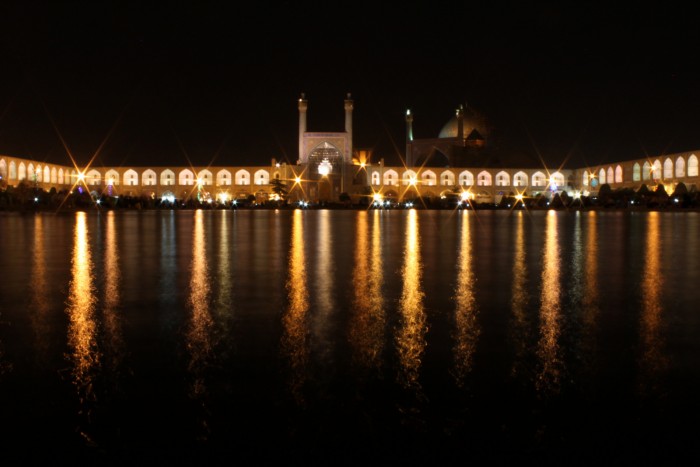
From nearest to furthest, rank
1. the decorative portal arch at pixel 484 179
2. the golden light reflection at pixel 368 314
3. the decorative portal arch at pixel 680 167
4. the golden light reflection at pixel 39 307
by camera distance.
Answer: the golden light reflection at pixel 368 314
the golden light reflection at pixel 39 307
the decorative portal arch at pixel 680 167
the decorative portal arch at pixel 484 179

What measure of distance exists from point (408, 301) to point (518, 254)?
12.0 ft

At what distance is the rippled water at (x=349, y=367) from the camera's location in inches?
81.0

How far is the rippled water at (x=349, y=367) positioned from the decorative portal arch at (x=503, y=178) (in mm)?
50287

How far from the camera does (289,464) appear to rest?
75.7 inches

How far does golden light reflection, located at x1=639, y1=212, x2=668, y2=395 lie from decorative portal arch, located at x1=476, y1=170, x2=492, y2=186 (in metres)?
49.0

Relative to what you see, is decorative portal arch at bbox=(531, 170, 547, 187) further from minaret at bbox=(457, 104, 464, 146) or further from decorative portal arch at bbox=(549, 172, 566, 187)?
minaret at bbox=(457, 104, 464, 146)

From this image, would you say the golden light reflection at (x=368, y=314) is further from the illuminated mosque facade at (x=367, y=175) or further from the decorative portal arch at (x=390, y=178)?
the decorative portal arch at (x=390, y=178)

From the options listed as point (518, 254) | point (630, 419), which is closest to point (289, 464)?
point (630, 419)

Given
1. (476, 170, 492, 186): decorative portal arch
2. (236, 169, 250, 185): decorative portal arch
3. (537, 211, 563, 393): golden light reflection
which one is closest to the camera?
(537, 211, 563, 393): golden light reflection

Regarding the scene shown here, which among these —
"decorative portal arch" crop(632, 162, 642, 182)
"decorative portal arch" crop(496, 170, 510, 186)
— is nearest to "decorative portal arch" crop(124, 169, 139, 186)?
"decorative portal arch" crop(496, 170, 510, 186)

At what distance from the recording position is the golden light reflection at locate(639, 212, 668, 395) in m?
2.65

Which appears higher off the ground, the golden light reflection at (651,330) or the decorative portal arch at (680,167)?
the decorative portal arch at (680,167)

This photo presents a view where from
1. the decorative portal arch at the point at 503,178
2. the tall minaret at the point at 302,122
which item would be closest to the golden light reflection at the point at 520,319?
the tall minaret at the point at 302,122

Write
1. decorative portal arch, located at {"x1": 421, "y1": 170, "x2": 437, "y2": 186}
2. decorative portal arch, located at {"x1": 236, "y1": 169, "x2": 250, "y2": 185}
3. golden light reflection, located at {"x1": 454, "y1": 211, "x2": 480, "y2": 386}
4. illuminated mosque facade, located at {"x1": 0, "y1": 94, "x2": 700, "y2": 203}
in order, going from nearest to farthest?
golden light reflection, located at {"x1": 454, "y1": 211, "x2": 480, "y2": 386} → illuminated mosque facade, located at {"x1": 0, "y1": 94, "x2": 700, "y2": 203} → decorative portal arch, located at {"x1": 236, "y1": 169, "x2": 250, "y2": 185} → decorative portal arch, located at {"x1": 421, "y1": 170, "x2": 437, "y2": 186}
